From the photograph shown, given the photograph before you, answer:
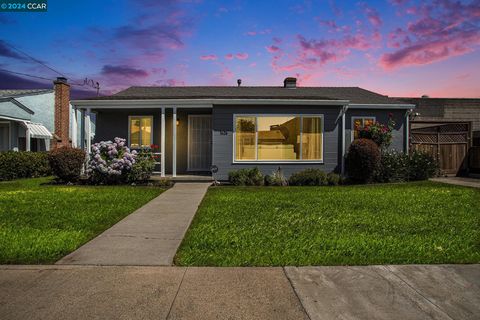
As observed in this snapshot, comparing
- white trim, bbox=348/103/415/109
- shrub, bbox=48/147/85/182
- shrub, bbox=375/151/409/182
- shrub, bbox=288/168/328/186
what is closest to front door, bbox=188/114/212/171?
shrub, bbox=288/168/328/186

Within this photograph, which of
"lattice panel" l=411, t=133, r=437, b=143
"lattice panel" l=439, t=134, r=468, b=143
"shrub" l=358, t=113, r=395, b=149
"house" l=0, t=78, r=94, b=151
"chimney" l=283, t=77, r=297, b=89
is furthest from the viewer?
"house" l=0, t=78, r=94, b=151

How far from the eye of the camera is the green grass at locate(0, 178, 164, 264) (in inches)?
191

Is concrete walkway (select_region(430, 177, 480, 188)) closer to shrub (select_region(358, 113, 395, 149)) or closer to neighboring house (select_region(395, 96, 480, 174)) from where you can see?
neighboring house (select_region(395, 96, 480, 174))

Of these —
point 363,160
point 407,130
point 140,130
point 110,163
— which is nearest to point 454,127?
point 407,130

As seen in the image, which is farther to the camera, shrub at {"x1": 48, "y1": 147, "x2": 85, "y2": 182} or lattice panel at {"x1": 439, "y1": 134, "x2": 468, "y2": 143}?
lattice panel at {"x1": 439, "y1": 134, "x2": 468, "y2": 143}

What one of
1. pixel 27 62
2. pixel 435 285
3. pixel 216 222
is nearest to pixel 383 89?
pixel 216 222

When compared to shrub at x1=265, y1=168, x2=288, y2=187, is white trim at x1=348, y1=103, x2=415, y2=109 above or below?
above

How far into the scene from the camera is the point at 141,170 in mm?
12984

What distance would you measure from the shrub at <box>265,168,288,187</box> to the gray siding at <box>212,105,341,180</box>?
27 cm

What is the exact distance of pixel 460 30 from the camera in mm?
13656

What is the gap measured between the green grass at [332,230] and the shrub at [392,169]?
3723 millimetres

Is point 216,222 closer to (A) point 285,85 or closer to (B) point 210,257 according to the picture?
(B) point 210,257

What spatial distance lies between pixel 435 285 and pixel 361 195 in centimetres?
685

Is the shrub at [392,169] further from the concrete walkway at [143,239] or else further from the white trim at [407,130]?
the concrete walkway at [143,239]
